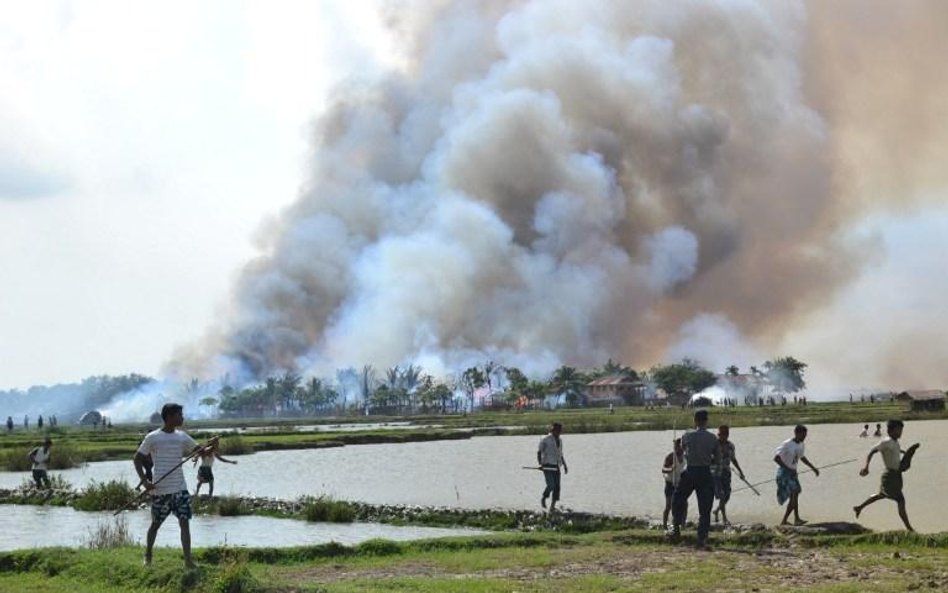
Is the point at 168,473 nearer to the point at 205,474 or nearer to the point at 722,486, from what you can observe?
the point at 722,486

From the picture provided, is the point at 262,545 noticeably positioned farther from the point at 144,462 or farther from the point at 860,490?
the point at 860,490

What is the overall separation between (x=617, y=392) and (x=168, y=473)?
436 ft

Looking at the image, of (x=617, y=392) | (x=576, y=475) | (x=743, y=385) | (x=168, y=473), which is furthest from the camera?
(x=743, y=385)

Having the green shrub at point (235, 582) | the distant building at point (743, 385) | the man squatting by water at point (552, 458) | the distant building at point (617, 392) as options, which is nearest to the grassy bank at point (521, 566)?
the green shrub at point (235, 582)

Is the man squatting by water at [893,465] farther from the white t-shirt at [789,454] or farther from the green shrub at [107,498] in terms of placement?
the green shrub at [107,498]

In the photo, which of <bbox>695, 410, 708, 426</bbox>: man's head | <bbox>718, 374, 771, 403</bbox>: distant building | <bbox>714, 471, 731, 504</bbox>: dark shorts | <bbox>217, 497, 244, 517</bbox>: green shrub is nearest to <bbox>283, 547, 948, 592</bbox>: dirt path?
<bbox>695, 410, 708, 426</bbox>: man's head

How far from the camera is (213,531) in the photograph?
2016 centimetres

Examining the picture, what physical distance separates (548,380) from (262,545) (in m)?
125

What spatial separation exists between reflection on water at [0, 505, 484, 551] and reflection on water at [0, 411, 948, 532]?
4094 millimetres

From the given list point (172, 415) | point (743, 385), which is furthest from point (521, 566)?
point (743, 385)

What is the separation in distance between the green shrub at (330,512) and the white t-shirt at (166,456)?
9.70m

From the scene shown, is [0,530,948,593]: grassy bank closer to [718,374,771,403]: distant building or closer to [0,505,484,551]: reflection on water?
[0,505,484,551]: reflection on water

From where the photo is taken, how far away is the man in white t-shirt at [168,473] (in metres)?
11.5

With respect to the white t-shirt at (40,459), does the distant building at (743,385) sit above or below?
above
